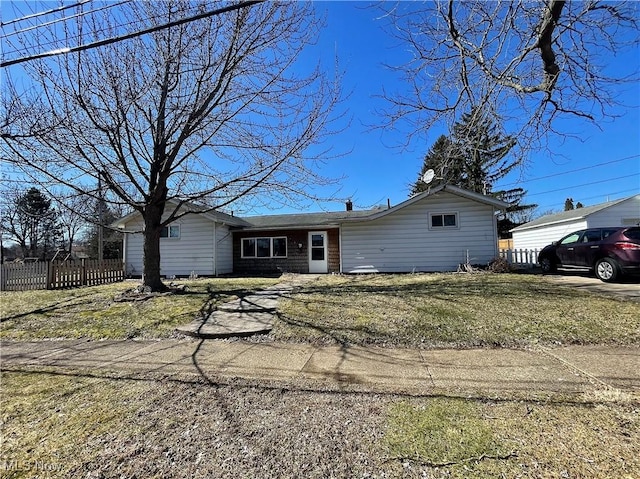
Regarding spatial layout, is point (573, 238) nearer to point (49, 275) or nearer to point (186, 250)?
point (186, 250)

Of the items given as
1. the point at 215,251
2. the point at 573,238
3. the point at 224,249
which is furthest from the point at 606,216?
the point at 215,251

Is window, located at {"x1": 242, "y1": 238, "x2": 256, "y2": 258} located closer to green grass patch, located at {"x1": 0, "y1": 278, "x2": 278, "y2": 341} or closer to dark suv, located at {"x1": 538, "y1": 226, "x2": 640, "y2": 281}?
green grass patch, located at {"x1": 0, "y1": 278, "x2": 278, "y2": 341}

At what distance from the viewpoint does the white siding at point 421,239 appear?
14.2 meters

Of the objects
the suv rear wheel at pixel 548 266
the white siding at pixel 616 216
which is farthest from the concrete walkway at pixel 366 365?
the white siding at pixel 616 216

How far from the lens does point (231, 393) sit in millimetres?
3451

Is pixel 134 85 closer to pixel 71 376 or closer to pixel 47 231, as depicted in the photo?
pixel 71 376

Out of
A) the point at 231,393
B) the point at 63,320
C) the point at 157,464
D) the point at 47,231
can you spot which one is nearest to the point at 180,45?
the point at 63,320

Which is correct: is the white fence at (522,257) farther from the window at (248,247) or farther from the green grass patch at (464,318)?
the window at (248,247)

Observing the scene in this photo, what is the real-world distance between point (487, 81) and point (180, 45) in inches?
298

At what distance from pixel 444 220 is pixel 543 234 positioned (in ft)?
36.9

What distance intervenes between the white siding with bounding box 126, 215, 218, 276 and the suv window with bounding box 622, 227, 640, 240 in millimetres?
15283

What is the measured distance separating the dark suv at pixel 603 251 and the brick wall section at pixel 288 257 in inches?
353

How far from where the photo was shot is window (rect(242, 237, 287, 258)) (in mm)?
17344

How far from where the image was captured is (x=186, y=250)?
55.1ft
